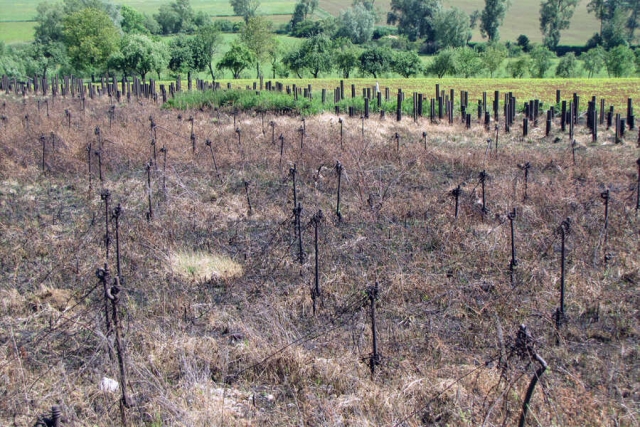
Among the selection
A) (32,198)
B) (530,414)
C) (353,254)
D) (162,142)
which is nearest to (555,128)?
(162,142)

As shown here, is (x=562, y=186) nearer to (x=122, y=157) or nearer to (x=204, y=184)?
(x=204, y=184)

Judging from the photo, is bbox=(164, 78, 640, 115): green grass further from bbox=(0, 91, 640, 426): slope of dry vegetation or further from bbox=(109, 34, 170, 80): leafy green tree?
bbox=(109, 34, 170, 80): leafy green tree

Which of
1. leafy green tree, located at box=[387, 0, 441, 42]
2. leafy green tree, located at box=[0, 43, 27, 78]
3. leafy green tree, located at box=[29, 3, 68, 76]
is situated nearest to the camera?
leafy green tree, located at box=[0, 43, 27, 78]

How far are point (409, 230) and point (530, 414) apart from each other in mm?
5018

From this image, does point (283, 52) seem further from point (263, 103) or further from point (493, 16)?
point (263, 103)

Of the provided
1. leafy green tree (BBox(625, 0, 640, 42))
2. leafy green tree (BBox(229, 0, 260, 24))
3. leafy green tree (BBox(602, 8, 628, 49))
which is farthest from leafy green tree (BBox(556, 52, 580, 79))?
leafy green tree (BBox(229, 0, 260, 24))

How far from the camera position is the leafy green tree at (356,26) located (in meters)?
98.0

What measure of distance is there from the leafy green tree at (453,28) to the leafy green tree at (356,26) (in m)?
10.9

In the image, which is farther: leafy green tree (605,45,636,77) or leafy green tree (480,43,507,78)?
leafy green tree (480,43,507,78)

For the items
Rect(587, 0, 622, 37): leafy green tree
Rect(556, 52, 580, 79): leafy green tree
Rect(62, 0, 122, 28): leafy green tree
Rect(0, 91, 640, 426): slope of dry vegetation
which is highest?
Rect(587, 0, 622, 37): leafy green tree

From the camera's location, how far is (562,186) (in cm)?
1155

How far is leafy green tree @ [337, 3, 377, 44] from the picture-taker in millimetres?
98000

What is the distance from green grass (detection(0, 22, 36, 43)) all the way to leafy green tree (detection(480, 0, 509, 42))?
68.6 metres

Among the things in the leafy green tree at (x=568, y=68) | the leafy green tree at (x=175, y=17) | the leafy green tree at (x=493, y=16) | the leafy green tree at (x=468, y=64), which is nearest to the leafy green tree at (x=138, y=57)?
the leafy green tree at (x=468, y=64)
